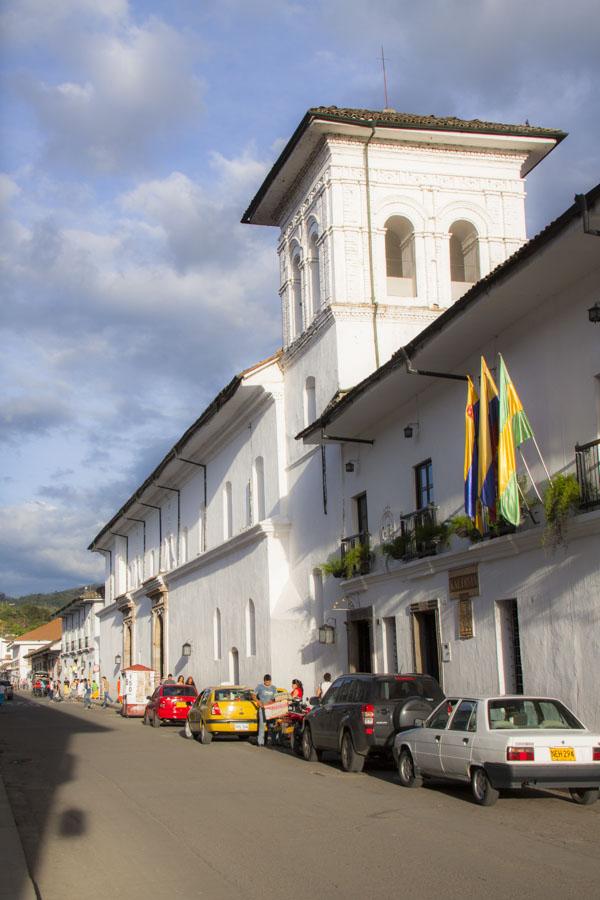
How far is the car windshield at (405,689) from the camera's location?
675 inches

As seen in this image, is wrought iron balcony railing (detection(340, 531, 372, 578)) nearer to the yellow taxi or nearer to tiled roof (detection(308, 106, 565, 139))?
the yellow taxi

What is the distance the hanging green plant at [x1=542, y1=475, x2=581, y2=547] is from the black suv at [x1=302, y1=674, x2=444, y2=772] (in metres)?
3.31

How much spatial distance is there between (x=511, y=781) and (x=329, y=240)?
20.3m

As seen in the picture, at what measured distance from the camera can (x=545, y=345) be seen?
717 inches


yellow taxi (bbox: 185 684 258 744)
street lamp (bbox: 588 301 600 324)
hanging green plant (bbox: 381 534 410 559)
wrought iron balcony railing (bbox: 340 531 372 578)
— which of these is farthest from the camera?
wrought iron balcony railing (bbox: 340 531 372 578)

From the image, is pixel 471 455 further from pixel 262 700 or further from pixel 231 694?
pixel 231 694

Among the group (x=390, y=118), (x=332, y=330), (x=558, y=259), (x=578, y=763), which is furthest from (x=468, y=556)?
(x=390, y=118)

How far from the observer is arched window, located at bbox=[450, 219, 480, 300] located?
30892 mm

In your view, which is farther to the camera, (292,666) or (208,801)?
(292,666)

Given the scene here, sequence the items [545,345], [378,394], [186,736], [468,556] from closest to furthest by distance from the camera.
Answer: [545,345] < [468,556] < [378,394] < [186,736]

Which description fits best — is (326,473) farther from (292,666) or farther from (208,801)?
(208,801)

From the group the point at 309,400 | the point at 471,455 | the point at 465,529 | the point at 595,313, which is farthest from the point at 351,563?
the point at 595,313

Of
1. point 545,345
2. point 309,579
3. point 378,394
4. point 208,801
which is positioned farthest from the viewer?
point 309,579

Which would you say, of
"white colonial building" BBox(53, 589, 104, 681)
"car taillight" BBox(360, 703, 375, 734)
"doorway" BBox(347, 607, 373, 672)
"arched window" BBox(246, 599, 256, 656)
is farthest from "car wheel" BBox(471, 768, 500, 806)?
"white colonial building" BBox(53, 589, 104, 681)
